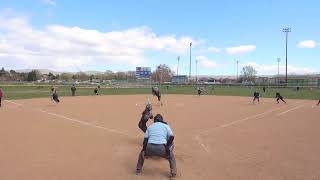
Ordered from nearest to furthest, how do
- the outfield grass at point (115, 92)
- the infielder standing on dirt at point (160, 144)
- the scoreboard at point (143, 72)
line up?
the infielder standing on dirt at point (160, 144) → the outfield grass at point (115, 92) → the scoreboard at point (143, 72)

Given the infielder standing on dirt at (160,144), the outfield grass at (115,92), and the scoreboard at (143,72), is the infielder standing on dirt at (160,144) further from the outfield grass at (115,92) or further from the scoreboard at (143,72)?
the scoreboard at (143,72)

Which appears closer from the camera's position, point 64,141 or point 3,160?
point 3,160

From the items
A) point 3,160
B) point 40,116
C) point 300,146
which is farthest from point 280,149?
point 40,116

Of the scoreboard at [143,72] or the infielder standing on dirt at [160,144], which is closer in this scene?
the infielder standing on dirt at [160,144]

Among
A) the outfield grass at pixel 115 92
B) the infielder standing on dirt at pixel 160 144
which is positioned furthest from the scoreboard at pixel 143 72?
the infielder standing on dirt at pixel 160 144

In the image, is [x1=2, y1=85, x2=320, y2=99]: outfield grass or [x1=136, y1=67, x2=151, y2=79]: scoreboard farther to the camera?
[x1=136, y1=67, x2=151, y2=79]: scoreboard

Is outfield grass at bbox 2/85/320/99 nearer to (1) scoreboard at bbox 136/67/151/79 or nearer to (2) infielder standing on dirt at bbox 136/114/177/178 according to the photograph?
(1) scoreboard at bbox 136/67/151/79

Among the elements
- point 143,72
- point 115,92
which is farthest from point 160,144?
point 143,72

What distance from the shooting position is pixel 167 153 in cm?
930

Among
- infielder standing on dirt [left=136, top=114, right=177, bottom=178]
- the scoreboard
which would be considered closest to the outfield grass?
the scoreboard

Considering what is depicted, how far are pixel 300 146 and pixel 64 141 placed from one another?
25.8 feet

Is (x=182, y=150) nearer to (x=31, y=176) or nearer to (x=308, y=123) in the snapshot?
(x=31, y=176)

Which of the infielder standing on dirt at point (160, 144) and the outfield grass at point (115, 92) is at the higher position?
the infielder standing on dirt at point (160, 144)

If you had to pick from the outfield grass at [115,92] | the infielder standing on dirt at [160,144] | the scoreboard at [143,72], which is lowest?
the outfield grass at [115,92]
